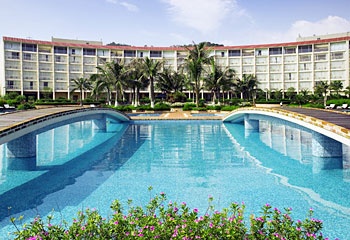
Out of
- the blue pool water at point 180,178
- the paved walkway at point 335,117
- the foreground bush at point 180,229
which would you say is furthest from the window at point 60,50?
the foreground bush at point 180,229

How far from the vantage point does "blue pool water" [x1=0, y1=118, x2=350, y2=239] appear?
830cm

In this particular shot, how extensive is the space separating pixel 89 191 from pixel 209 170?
15.5 feet

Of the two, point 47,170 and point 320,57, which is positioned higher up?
point 320,57

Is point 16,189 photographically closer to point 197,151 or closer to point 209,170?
point 209,170

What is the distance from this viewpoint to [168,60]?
250 feet

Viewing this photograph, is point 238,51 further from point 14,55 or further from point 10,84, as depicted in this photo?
point 10,84

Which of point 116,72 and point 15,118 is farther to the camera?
point 116,72

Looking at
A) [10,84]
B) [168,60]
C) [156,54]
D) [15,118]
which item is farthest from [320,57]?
[15,118]

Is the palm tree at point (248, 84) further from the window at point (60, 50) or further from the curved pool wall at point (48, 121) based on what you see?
the window at point (60, 50)

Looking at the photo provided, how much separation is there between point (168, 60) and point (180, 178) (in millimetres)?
66996

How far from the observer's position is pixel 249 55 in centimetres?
7538

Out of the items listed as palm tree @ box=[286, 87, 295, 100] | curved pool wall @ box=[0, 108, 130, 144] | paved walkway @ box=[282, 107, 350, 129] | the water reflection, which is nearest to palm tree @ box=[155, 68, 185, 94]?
palm tree @ box=[286, 87, 295, 100]

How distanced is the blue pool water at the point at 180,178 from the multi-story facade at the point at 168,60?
53104mm

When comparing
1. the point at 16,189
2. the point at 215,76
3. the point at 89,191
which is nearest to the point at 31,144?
the point at 16,189
